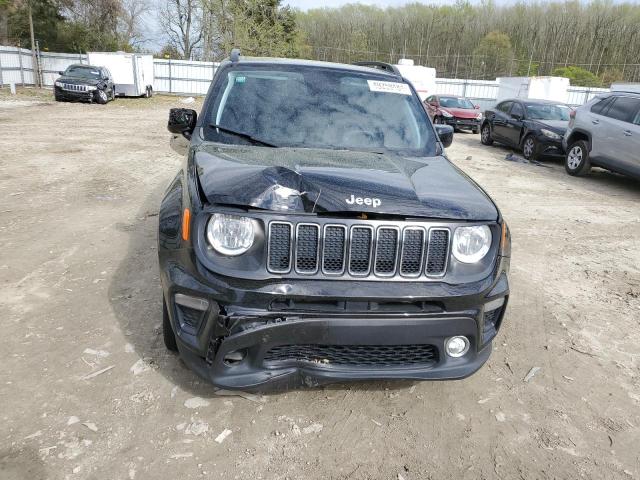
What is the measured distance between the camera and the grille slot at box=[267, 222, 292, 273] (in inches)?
92.3

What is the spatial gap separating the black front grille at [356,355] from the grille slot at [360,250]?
1.21 feet

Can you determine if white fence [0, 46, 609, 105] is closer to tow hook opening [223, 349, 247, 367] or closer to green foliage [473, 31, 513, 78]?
green foliage [473, 31, 513, 78]

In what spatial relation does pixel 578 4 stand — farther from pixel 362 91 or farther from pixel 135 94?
pixel 362 91

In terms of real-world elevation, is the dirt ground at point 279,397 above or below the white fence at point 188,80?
below

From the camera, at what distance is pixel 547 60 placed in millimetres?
49125

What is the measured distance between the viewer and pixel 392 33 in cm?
5547

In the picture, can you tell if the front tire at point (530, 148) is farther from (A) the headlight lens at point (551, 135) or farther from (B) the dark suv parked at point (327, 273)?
(B) the dark suv parked at point (327, 273)

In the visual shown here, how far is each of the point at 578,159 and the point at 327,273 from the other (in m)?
10.3

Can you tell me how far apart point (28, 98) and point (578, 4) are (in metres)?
50.6

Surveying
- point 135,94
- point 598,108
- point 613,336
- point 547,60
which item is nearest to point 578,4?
point 547,60

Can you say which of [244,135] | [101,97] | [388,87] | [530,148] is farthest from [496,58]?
[244,135]

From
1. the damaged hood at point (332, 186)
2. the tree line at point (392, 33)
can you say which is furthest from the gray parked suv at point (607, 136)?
the tree line at point (392, 33)

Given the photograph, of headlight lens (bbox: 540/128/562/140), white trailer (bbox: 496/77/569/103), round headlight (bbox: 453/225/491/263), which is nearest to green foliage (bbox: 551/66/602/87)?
white trailer (bbox: 496/77/569/103)

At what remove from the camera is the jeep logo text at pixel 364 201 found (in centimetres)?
239
